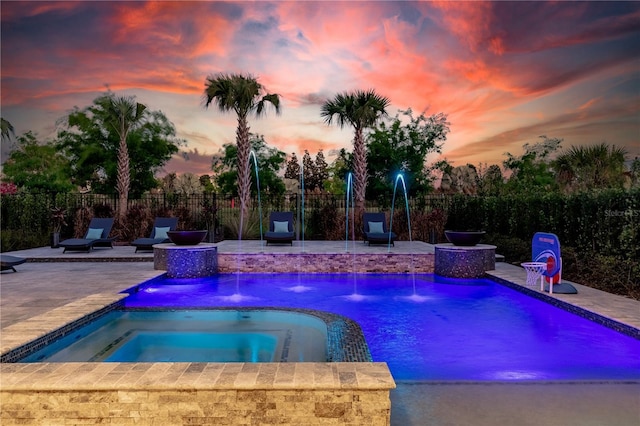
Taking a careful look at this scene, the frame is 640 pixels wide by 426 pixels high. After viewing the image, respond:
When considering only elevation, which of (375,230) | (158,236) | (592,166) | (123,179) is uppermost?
(592,166)

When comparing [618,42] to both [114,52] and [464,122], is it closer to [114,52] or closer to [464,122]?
[464,122]

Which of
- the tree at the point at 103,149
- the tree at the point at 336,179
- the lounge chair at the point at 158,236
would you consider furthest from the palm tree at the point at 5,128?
the tree at the point at 336,179

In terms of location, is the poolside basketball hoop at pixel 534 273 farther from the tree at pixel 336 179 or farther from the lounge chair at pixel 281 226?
the tree at pixel 336 179

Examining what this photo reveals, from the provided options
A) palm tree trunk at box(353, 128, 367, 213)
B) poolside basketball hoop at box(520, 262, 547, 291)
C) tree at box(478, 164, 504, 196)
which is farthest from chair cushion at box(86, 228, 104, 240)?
tree at box(478, 164, 504, 196)

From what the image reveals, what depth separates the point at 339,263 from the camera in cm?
1021

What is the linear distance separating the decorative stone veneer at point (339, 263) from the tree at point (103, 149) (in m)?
18.8

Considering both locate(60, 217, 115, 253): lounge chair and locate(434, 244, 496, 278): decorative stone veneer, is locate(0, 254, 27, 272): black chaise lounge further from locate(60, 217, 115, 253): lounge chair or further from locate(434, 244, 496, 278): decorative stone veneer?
locate(434, 244, 496, 278): decorative stone veneer

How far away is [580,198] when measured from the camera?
8.98 m

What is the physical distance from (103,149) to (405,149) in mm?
18194

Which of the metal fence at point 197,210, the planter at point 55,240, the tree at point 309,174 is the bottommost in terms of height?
the planter at point 55,240

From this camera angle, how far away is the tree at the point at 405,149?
73.9ft

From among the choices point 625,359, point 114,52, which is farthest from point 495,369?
point 114,52

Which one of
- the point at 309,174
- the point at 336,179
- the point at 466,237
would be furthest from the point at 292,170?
the point at 466,237

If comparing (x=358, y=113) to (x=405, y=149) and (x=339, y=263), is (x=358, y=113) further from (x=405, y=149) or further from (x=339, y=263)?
(x=405, y=149)
